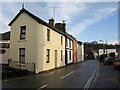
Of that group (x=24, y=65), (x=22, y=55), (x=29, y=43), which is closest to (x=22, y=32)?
(x=29, y=43)

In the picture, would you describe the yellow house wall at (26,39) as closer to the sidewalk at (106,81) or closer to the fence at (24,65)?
the fence at (24,65)

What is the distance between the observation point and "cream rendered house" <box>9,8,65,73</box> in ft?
83.6

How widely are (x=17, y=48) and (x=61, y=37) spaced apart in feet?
42.8

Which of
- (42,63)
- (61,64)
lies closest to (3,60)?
(42,63)

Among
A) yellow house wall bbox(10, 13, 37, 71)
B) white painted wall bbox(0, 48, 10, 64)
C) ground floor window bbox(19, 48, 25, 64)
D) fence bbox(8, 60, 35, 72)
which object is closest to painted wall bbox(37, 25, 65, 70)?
yellow house wall bbox(10, 13, 37, 71)

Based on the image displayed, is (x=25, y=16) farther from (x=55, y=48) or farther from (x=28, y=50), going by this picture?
(x=55, y=48)

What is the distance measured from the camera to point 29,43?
2598 cm

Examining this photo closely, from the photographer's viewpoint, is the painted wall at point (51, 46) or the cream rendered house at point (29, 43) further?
the painted wall at point (51, 46)

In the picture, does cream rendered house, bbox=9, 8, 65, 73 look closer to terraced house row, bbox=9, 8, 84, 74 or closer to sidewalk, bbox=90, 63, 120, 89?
terraced house row, bbox=9, 8, 84, 74

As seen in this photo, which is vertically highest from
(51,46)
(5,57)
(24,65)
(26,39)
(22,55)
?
(26,39)

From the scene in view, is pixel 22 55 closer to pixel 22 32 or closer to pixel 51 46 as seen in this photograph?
pixel 22 32

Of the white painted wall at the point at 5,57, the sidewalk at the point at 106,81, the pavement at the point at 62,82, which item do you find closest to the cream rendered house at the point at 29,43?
the white painted wall at the point at 5,57

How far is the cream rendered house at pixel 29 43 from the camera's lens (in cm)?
2548

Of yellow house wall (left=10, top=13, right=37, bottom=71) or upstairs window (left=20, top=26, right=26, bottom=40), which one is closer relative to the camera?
yellow house wall (left=10, top=13, right=37, bottom=71)
